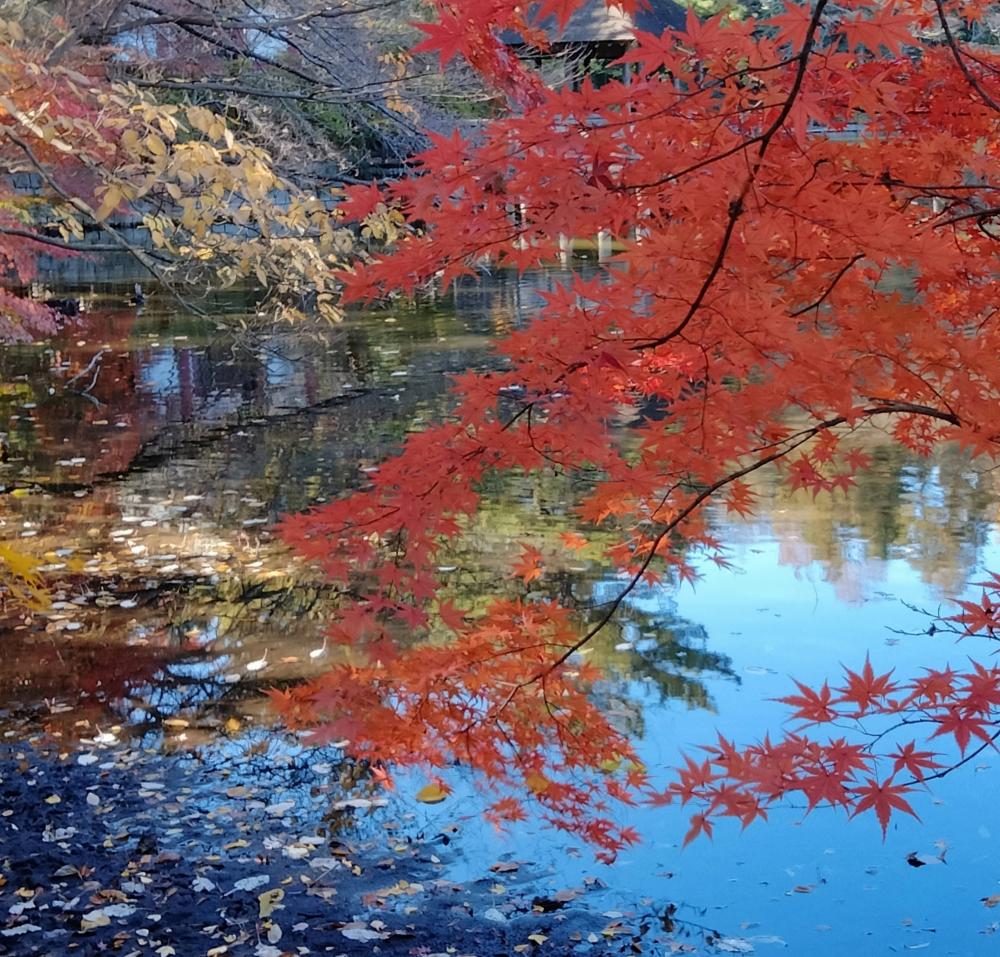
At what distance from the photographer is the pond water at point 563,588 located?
3633mm

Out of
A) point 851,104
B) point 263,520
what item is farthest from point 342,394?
point 851,104

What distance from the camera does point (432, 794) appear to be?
13.9 feet

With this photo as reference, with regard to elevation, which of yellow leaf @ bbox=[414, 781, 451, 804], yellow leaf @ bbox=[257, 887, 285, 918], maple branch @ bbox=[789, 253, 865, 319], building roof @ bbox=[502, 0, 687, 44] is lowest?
yellow leaf @ bbox=[414, 781, 451, 804]

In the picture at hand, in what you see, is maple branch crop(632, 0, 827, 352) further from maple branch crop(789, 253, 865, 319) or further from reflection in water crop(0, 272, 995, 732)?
reflection in water crop(0, 272, 995, 732)

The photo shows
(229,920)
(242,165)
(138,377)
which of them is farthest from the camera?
(138,377)

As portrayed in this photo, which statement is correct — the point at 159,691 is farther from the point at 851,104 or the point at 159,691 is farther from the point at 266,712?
the point at 851,104

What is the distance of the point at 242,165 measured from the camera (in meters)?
3.96

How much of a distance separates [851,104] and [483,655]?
6.49 feet

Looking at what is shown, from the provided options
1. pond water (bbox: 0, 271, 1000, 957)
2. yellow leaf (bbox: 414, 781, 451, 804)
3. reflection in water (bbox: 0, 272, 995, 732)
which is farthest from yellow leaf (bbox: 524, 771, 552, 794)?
reflection in water (bbox: 0, 272, 995, 732)

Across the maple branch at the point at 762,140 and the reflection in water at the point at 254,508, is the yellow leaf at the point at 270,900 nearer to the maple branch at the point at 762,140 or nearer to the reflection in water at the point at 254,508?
the reflection in water at the point at 254,508

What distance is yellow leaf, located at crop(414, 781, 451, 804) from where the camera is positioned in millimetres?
4184

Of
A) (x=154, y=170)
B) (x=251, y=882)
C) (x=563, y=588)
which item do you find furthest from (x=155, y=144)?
(x=563, y=588)

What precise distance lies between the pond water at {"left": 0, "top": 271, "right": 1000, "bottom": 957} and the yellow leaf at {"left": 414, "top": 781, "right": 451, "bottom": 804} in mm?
66

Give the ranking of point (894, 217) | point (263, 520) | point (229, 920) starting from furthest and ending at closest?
point (263, 520)
point (229, 920)
point (894, 217)
